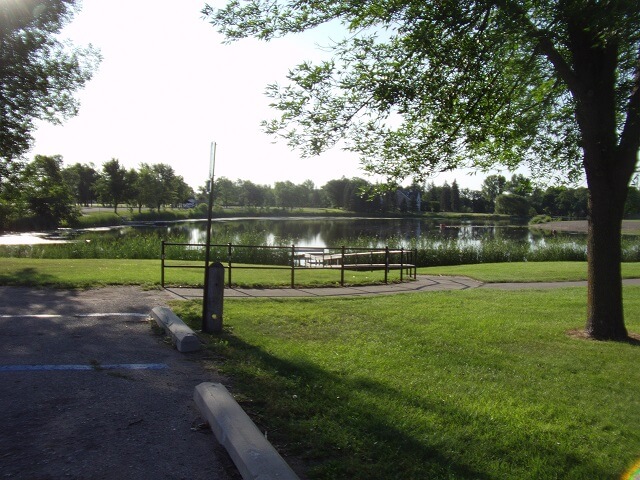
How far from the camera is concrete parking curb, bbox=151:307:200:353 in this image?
21.7ft

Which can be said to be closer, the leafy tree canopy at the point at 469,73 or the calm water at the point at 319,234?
the leafy tree canopy at the point at 469,73

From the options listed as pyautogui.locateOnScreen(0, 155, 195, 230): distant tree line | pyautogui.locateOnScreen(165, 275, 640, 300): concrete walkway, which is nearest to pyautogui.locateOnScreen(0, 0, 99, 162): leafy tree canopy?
pyautogui.locateOnScreen(0, 155, 195, 230): distant tree line

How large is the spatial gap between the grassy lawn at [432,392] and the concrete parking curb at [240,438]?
0.37 metres

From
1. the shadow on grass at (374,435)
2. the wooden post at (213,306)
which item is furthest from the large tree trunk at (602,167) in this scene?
the wooden post at (213,306)

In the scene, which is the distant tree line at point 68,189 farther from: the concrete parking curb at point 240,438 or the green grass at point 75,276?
the concrete parking curb at point 240,438

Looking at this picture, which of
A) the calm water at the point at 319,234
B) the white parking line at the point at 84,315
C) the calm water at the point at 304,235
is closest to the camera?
the white parking line at the point at 84,315

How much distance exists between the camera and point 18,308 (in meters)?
9.19

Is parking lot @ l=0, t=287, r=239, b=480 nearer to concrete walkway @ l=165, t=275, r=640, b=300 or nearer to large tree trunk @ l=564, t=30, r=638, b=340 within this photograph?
concrete walkway @ l=165, t=275, r=640, b=300

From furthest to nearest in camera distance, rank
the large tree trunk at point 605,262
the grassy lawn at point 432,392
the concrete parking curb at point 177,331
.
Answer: the large tree trunk at point 605,262 → the concrete parking curb at point 177,331 → the grassy lawn at point 432,392

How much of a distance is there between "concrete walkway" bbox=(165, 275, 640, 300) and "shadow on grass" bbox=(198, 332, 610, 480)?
6.25 meters

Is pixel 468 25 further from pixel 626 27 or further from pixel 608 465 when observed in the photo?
pixel 608 465

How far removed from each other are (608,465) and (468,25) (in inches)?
238

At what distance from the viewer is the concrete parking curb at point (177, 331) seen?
6.63 metres

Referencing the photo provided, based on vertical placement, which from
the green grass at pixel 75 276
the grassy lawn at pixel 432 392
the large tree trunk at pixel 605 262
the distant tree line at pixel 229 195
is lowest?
the grassy lawn at pixel 432 392
